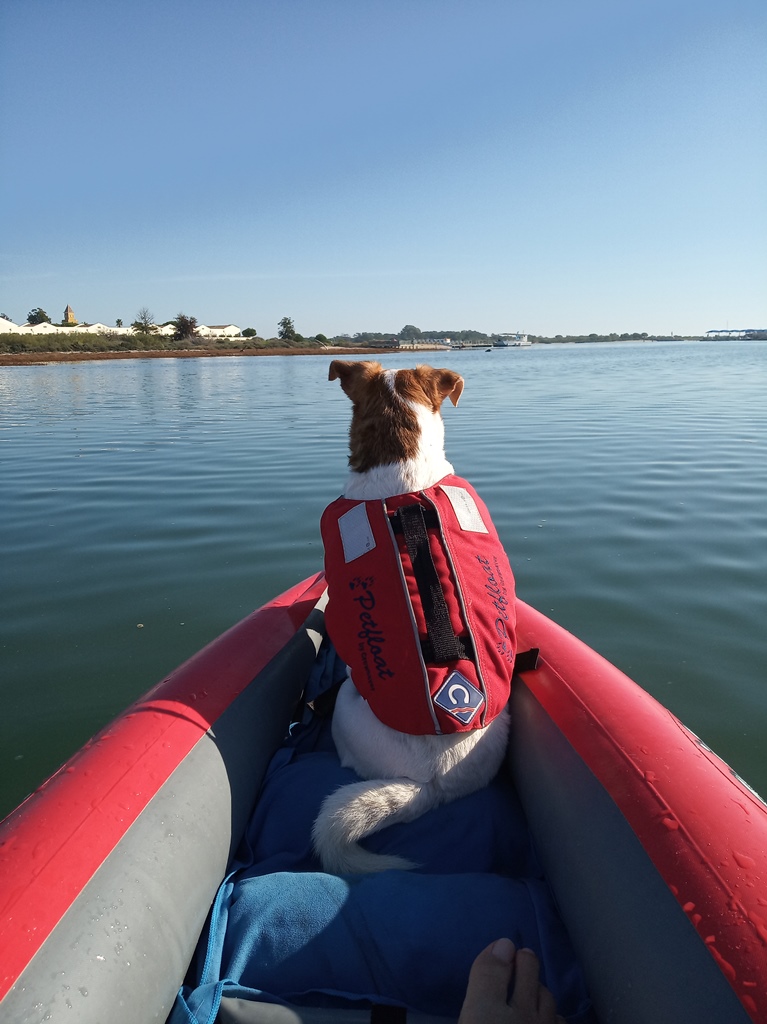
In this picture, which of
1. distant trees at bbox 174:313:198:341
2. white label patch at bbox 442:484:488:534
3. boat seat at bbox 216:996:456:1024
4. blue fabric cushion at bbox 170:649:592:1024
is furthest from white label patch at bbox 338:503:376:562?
distant trees at bbox 174:313:198:341

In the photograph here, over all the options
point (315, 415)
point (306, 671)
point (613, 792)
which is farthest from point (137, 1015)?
point (315, 415)

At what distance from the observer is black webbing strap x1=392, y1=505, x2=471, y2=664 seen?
7.29ft

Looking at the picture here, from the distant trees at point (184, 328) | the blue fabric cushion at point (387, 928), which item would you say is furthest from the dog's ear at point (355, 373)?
the distant trees at point (184, 328)

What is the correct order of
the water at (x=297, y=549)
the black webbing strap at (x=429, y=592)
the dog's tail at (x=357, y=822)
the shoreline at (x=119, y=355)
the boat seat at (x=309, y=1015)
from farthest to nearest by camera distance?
the shoreline at (x=119, y=355) → the water at (x=297, y=549) → the black webbing strap at (x=429, y=592) → the dog's tail at (x=357, y=822) → the boat seat at (x=309, y=1015)

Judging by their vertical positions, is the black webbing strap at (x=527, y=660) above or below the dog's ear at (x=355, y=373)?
below

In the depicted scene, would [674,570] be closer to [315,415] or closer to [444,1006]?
[444,1006]

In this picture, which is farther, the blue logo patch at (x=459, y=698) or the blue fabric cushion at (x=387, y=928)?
the blue logo patch at (x=459, y=698)

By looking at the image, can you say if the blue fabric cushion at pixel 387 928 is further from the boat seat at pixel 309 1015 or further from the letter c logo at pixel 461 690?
the letter c logo at pixel 461 690

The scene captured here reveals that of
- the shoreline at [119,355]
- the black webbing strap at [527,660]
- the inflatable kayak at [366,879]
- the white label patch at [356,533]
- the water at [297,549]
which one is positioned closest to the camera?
the inflatable kayak at [366,879]

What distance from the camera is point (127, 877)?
1.74 metres

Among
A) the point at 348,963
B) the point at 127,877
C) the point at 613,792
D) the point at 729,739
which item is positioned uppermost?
the point at 613,792

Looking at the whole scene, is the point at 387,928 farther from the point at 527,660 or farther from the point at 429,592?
the point at 527,660

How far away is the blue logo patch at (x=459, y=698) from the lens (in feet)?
7.08

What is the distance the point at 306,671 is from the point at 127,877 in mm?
1634
